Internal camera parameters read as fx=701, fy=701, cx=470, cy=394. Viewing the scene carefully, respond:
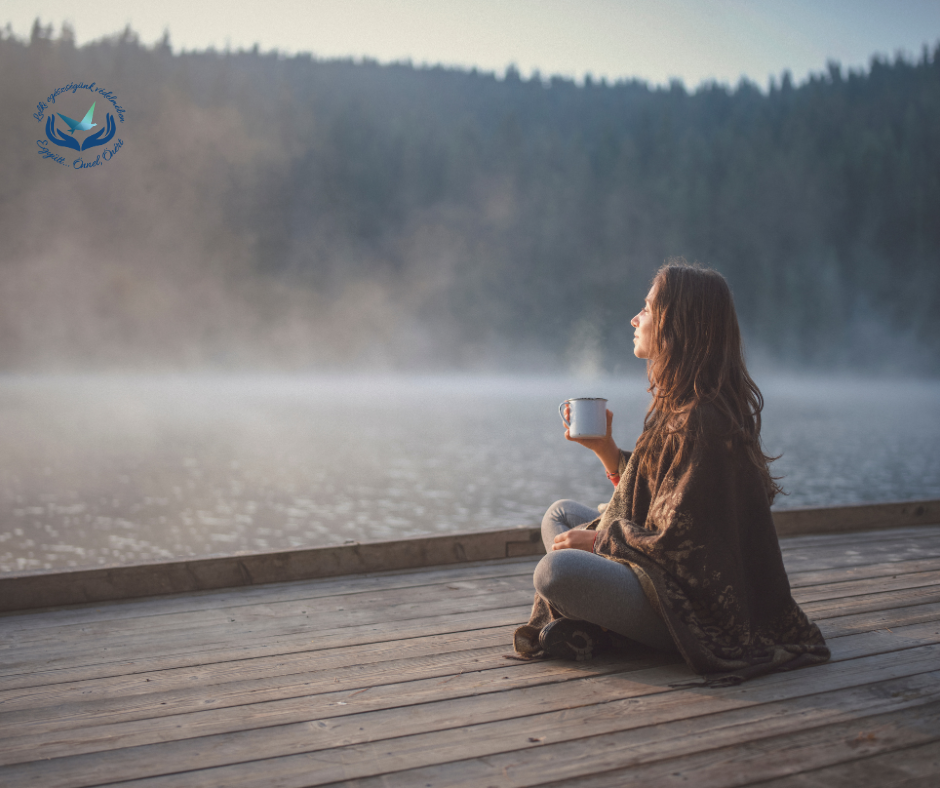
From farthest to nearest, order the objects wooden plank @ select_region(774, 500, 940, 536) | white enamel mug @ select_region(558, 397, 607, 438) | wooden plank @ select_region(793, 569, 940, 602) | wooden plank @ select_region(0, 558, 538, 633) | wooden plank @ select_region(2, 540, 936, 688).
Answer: wooden plank @ select_region(774, 500, 940, 536), wooden plank @ select_region(793, 569, 940, 602), wooden plank @ select_region(0, 558, 538, 633), wooden plank @ select_region(2, 540, 936, 688), white enamel mug @ select_region(558, 397, 607, 438)

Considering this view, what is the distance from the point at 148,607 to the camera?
2.12 m

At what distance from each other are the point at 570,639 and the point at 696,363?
27.9 inches

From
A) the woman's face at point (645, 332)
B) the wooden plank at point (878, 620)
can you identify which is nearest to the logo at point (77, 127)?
the woman's face at point (645, 332)

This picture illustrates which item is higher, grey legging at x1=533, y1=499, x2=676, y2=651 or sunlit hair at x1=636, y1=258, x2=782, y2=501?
sunlit hair at x1=636, y1=258, x2=782, y2=501

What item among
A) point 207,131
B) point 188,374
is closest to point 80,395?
point 188,374

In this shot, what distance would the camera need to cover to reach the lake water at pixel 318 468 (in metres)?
11.0

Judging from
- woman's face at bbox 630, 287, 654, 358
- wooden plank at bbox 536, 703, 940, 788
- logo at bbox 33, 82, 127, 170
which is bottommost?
wooden plank at bbox 536, 703, 940, 788

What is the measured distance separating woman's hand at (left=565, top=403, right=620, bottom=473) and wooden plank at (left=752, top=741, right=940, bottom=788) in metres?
0.72

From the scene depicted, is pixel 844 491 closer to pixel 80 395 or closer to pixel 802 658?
pixel 802 658

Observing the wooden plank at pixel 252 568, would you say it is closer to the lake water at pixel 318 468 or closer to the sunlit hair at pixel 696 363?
the lake water at pixel 318 468

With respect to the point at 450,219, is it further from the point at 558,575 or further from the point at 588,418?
the point at 558,575

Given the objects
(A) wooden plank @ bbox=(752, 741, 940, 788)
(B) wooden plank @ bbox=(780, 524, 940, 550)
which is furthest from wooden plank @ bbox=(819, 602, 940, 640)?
(B) wooden plank @ bbox=(780, 524, 940, 550)

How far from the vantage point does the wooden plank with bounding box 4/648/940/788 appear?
1185mm

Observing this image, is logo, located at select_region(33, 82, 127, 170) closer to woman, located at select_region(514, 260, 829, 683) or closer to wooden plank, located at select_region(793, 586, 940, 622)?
woman, located at select_region(514, 260, 829, 683)
